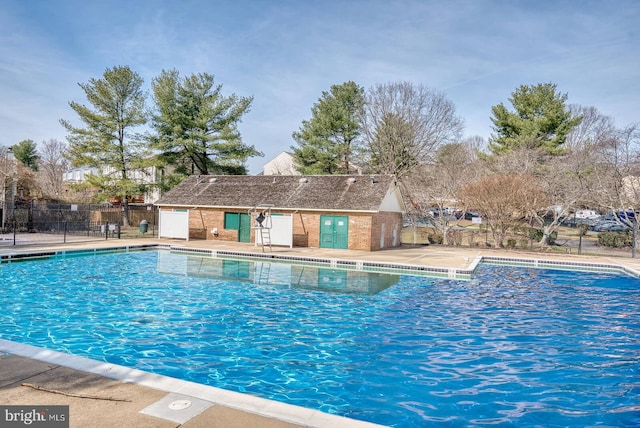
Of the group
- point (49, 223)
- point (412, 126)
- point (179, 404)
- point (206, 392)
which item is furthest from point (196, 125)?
point (179, 404)

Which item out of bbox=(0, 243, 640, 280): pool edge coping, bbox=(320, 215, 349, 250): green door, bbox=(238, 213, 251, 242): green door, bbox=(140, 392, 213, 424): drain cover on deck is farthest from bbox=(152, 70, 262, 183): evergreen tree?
bbox=(140, 392, 213, 424): drain cover on deck

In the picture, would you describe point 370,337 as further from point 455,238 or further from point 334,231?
point 455,238

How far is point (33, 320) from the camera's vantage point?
855cm

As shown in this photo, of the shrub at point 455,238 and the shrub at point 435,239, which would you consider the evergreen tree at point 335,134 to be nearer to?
the shrub at point 435,239

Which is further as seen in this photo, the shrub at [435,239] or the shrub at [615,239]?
the shrub at [435,239]

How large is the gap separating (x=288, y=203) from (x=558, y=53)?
1545cm

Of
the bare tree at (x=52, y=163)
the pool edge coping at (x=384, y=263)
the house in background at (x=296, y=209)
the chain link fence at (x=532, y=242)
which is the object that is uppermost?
the bare tree at (x=52, y=163)

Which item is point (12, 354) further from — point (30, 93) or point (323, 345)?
point (30, 93)

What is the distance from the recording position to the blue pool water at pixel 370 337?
18.3ft

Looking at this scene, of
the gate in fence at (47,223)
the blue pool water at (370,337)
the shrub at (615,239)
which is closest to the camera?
the blue pool water at (370,337)

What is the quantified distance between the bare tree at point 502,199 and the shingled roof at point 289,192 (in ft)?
15.8

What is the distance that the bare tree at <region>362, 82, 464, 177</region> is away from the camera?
1353 inches

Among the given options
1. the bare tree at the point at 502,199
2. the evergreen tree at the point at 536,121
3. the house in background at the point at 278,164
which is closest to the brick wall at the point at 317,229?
the bare tree at the point at 502,199

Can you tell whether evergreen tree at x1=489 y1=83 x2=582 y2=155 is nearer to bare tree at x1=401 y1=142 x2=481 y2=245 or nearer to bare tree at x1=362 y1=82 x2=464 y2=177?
bare tree at x1=401 y1=142 x2=481 y2=245
